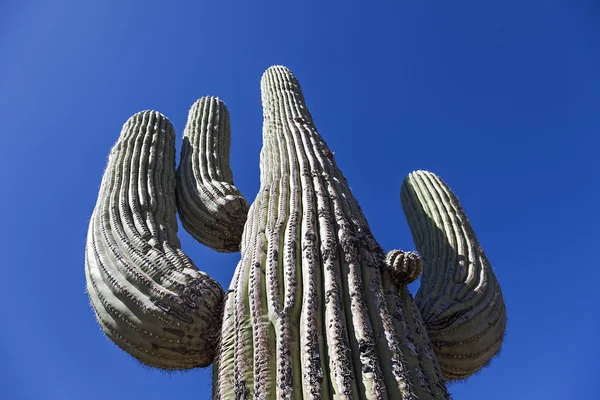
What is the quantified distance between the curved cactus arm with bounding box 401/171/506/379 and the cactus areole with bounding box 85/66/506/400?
0.04ft

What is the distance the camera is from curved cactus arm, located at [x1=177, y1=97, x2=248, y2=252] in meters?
4.02

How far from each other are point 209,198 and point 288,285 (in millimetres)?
1750

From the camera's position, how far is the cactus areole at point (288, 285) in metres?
2.14

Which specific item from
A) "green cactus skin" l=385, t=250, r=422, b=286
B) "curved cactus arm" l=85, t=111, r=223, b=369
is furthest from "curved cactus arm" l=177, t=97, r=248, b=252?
"green cactus skin" l=385, t=250, r=422, b=286

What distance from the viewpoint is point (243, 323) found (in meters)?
2.39

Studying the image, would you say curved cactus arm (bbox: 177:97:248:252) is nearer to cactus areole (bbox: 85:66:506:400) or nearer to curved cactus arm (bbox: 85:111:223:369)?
cactus areole (bbox: 85:66:506:400)

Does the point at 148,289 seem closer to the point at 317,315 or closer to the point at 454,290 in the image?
the point at 317,315

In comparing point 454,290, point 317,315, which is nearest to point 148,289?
point 317,315

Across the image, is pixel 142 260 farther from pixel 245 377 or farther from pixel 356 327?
pixel 356 327

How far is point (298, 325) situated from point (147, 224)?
1.46m

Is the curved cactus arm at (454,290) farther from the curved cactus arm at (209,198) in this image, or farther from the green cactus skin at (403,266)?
the curved cactus arm at (209,198)

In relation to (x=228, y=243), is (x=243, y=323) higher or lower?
lower

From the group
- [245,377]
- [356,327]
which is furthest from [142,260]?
[356,327]

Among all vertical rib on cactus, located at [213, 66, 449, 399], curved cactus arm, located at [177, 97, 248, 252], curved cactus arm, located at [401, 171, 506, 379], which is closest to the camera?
vertical rib on cactus, located at [213, 66, 449, 399]
